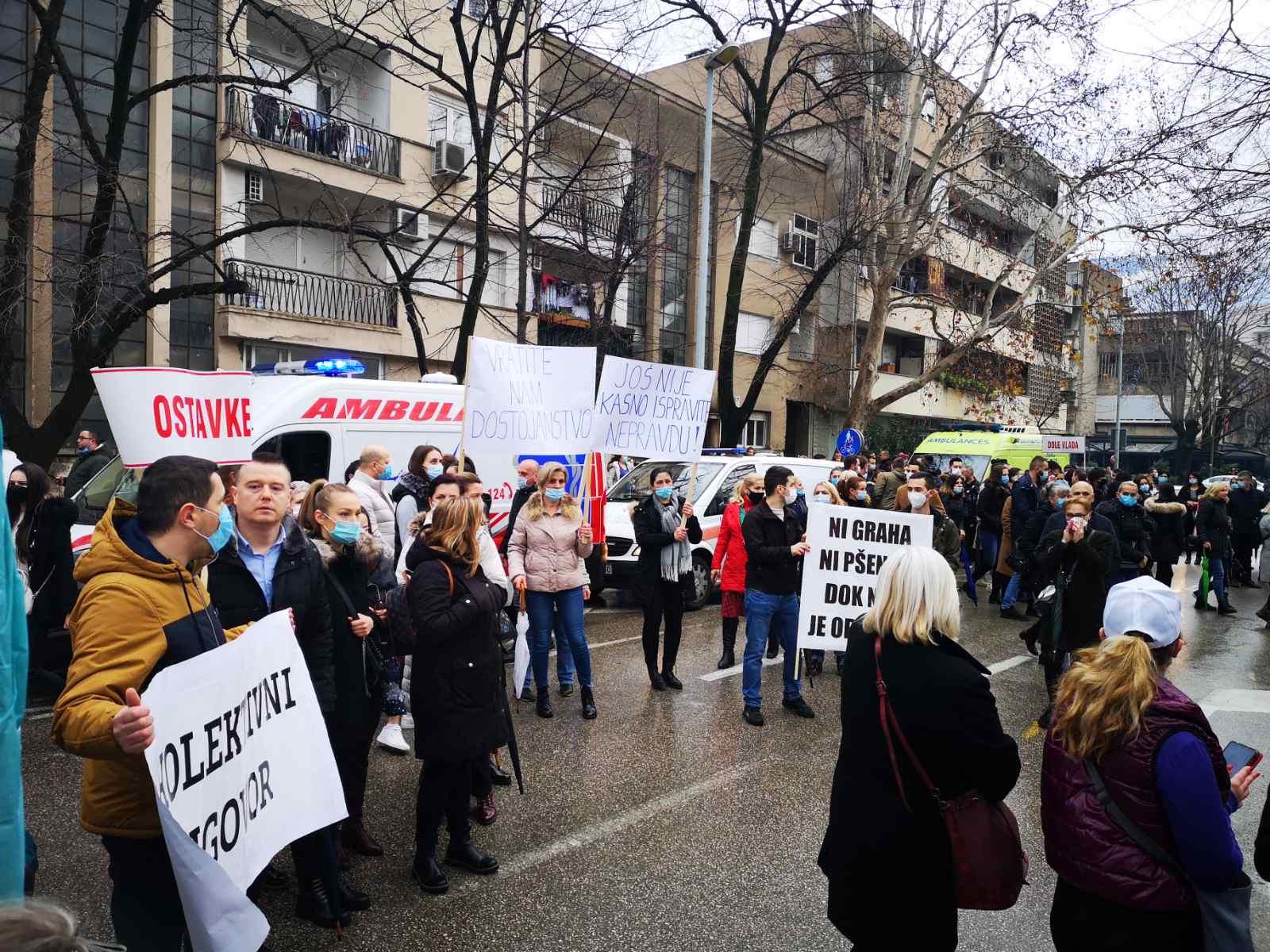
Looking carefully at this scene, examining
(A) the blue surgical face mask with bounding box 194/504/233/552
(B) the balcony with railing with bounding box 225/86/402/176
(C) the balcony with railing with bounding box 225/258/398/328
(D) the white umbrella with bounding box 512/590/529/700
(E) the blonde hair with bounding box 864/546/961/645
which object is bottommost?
(D) the white umbrella with bounding box 512/590/529/700

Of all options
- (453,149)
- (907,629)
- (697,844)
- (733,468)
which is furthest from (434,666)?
(453,149)

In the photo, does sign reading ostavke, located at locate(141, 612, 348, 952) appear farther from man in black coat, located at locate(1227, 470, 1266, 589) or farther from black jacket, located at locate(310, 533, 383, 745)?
man in black coat, located at locate(1227, 470, 1266, 589)

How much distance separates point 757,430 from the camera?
30594 millimetres

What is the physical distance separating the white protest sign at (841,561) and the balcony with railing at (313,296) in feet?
41.3

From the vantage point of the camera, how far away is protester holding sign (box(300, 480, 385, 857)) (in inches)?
168

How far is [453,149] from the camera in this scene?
20625mm

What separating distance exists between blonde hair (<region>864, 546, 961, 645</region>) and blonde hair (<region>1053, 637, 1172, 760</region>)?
39cm

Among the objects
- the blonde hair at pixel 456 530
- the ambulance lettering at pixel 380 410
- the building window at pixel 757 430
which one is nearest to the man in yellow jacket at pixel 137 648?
the blonde hair at pixel 456 530

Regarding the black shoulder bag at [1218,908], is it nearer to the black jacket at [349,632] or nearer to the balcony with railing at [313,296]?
the black jacket at [349,632]

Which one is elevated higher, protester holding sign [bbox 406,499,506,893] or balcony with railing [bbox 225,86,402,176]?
Answer: balcony with railing [bbox 225,86,402,176]

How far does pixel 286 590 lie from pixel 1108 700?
2.98m

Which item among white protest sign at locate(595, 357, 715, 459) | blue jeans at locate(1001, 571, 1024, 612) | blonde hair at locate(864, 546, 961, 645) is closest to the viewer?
blonde hair at locate(864, 546, 961, 645)

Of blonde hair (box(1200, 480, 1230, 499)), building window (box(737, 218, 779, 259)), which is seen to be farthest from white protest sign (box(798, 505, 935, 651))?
building window (box(737, 218, 779, 259))

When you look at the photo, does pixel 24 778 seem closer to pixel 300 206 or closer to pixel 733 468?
pixel 733 468
